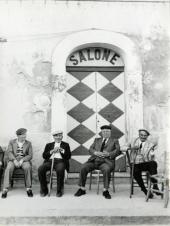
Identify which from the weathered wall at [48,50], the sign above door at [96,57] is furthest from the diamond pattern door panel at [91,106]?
the weathered wall at [48,50]

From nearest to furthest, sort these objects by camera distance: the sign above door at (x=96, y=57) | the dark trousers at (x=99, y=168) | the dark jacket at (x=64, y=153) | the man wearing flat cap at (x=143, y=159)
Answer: the dark trousers at (x=99, y=168), the man wearing flat cap at (x=143, y=159), the dark jacket at (x=64, y=153), the sign above door at (x=96, y=57)

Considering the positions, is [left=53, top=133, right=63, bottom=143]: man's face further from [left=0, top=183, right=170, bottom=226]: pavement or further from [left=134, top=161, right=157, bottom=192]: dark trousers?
[left=134, top=161, right=157, bottom=192]: dark trousers

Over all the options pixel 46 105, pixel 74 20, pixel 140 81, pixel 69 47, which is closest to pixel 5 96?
pixel 46 105

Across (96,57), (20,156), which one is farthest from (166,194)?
(96,57)

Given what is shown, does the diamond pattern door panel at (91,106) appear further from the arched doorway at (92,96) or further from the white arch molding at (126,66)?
the white arch molding at (126,66)

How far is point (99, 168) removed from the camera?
6762mm

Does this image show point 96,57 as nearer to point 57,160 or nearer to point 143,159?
point 57,160

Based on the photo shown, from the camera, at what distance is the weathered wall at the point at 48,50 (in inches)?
313

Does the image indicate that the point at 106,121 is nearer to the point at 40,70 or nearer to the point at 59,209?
the point at 40,70

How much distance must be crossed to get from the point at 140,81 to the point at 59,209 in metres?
3.79

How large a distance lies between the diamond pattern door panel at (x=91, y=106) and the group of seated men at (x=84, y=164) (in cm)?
103

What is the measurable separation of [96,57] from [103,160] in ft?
8.93

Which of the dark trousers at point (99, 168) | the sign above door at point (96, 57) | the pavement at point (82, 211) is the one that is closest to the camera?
the pavement at point (82, 211)

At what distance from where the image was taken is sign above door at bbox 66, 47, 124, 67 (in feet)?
27.8
